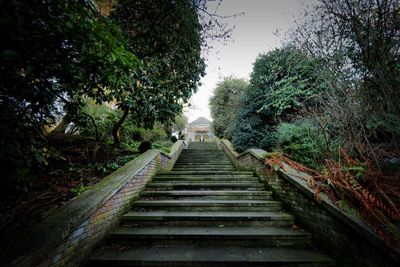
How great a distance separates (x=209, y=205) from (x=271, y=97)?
18.6 feet

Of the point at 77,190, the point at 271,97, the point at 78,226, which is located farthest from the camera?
the point at 271,97

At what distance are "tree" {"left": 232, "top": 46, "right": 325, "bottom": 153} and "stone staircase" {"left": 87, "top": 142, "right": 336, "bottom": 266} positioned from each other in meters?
3.67

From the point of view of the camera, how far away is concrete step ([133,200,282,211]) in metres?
3.58

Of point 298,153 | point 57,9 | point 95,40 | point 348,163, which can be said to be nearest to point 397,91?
point 348,163

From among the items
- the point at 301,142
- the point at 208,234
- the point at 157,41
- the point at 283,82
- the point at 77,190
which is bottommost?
the point at 208,234

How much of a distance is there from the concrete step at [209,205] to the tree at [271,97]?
3544mm

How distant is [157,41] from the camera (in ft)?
14.9

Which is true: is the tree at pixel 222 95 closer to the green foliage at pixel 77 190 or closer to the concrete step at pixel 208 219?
the concrete step at pixel 208 219

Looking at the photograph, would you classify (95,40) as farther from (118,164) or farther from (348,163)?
(348,163)

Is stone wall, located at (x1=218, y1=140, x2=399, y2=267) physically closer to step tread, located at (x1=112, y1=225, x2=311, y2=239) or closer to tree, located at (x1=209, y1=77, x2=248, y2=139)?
step tread, located at (x1=112, y1=225, x2=311, y2=239)

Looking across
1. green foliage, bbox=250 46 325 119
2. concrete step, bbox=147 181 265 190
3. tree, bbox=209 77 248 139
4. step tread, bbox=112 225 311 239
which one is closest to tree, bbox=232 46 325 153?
green foliage, bbox=250 46 325 119

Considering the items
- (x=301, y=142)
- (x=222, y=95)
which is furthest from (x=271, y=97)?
(x=222, y=95)

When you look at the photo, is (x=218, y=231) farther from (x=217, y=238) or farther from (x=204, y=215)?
(x=204, y=215)

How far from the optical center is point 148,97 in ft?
14.6
